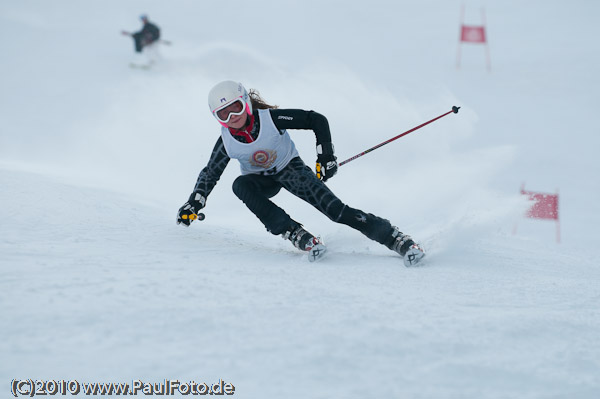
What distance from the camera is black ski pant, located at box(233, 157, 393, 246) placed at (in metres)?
3.25

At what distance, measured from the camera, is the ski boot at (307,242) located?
309 cm

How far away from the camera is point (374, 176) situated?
748 centimetres

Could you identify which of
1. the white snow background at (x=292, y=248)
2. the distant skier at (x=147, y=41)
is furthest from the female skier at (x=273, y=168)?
the distant skier at (x=147, y=41)

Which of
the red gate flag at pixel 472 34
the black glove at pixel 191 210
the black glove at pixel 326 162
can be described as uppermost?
the red gate flag at pixel 472 34

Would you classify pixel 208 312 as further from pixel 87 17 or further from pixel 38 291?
pixel 87 17

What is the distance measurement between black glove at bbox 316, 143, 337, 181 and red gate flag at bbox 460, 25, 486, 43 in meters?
12.3

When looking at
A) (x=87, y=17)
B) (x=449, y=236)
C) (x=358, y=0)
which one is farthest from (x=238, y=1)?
(x=449, y=236)

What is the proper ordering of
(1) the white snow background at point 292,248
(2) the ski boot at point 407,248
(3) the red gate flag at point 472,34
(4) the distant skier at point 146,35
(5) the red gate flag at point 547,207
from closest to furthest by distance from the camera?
(1) the white snow background at point 292,248, (2) the ski boot at point 407,248, (5) the red gate flag at point 547,207, (4) the distant skier at point 146,35, (3) the red gate flag at point 472,34

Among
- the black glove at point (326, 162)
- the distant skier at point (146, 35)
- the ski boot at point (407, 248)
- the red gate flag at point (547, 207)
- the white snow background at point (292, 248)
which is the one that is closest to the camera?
the white snow background at point (292, 248)

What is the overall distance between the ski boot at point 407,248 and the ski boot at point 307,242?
382 millimetres

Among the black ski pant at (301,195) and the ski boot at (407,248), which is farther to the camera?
the black ski pant at (301,195)

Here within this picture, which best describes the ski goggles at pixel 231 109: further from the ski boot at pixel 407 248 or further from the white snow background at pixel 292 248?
the ski boot at pixel 407 248

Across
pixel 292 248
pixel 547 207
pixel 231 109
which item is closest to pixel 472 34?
pixel 547 207

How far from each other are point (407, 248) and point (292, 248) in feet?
2.88
